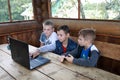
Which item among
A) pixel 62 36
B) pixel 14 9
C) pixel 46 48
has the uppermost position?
pixel 14 9

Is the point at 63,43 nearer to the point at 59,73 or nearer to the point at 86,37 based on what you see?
the point at 86,37

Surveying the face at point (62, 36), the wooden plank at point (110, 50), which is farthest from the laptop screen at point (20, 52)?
the wooden plank at point (110, 50)

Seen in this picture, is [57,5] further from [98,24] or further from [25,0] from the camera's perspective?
[98,24]

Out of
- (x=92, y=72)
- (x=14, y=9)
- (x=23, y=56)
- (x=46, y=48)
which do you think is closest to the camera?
(x=92, y=72)

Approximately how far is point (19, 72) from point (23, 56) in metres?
0.15

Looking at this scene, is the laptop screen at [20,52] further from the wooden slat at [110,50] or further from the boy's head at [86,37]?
the wooden slat at [110,50]

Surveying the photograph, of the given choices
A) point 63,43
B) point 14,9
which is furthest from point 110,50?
point 14,9

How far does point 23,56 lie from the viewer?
141cm

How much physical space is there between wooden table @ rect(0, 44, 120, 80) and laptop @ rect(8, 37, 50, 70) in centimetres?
5

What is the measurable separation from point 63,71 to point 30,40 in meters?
2.14

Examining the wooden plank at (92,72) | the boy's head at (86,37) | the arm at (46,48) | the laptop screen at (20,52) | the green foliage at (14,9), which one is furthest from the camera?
the green foliage at (14,9)

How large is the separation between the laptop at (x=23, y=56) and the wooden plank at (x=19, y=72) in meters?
0.05

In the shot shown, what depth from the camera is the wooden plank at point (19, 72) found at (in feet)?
4.08

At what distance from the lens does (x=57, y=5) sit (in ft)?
10.6
